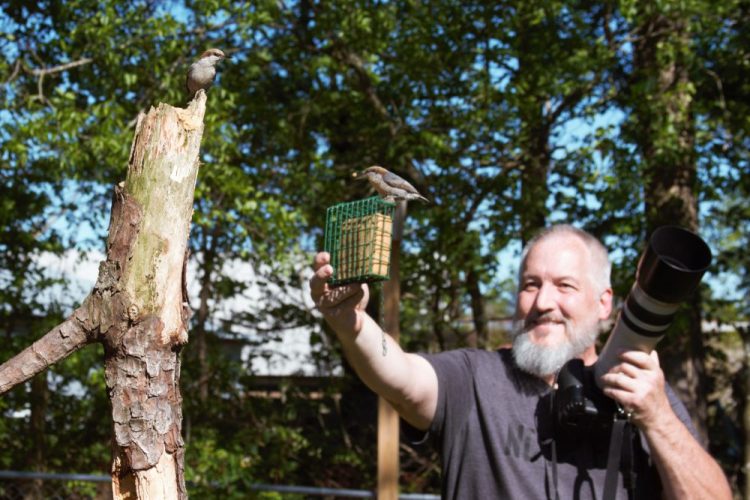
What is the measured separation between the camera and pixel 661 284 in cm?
189

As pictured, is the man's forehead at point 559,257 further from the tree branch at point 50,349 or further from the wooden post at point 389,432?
the tree branch at point 50,349

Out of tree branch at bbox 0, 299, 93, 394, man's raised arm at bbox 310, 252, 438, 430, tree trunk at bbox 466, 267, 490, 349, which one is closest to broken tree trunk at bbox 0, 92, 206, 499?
tree branch at bbox 0, 299, 93, 394

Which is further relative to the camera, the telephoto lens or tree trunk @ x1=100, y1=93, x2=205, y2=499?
the telephoto lens

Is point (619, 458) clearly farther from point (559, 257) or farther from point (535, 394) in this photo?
point (559, 257)

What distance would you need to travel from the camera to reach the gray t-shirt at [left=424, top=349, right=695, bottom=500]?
2205 millimetres

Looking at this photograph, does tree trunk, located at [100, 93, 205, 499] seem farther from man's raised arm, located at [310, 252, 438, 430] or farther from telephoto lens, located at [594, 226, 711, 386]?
telephoto lens, located at [594, 226, 711, 386]

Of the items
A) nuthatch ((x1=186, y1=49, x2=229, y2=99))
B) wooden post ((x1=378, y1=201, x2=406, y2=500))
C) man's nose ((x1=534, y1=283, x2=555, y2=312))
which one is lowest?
wooden post ((x1=378, y1=201, x2=406, y2=500))

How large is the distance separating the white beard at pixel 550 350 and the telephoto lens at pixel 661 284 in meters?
0.36

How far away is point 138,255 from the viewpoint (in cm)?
172

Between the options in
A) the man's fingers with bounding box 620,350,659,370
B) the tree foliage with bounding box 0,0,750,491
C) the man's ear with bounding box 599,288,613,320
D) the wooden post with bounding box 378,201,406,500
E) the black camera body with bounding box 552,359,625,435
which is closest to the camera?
the man's fingers with bounding box 620,350,659,370

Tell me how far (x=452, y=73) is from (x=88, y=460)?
16.3ft

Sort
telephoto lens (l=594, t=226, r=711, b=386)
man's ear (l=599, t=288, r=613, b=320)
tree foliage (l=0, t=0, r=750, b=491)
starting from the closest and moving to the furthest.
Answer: telephoto lens (l=594, t=226, r=711, b=386) → man's ear (l=599, t=288, r=613, b=320) → tree foliage (l=0, t=0, r=750, b=491)

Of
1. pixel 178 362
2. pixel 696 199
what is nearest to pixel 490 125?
pixel 696 199

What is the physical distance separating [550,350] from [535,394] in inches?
5.7
